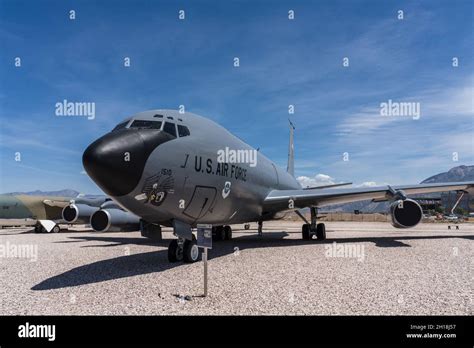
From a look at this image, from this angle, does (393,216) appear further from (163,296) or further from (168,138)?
(163,296)

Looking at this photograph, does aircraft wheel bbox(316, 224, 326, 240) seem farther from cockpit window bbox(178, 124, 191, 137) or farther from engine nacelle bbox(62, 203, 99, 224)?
engine nacelle bbox(62, 203, 99, 224)

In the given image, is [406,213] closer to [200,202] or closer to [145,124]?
[200,202]

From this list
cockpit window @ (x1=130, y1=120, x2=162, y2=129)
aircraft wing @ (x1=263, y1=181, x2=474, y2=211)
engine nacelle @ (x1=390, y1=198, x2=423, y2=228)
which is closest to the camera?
cockpit window @ (x1=130, y1=120, x2=162, y2=129)

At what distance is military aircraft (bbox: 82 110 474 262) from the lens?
8.30 meters

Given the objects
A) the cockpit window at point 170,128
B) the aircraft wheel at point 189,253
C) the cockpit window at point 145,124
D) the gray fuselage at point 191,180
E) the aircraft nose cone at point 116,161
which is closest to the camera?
the aircraft nose cone at point 116,161

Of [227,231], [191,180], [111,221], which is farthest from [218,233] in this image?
[191,180]

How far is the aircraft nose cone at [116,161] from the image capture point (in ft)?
25.8

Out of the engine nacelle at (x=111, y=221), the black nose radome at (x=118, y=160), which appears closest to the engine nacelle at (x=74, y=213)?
the engine nacelle at (x=111, y=221)

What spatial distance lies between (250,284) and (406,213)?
898 cm

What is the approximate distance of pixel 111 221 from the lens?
15664mm

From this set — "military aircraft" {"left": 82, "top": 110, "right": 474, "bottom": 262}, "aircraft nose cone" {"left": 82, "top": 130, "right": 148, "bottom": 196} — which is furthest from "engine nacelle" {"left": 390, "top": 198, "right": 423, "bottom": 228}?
"aircraft nose cone" {"left": 82, "top": 130, "right": 148, "bottom": 196}

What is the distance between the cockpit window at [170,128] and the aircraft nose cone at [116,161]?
1330 millimetres

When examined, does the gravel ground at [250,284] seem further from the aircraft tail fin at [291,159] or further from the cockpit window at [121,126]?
the aircraft tail fin at [291,159]
